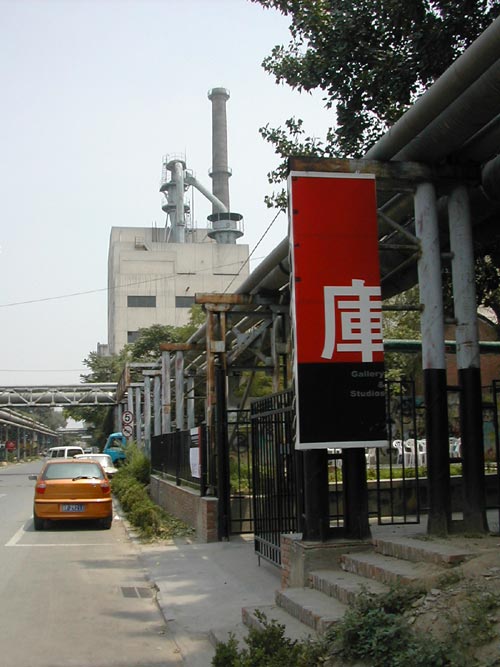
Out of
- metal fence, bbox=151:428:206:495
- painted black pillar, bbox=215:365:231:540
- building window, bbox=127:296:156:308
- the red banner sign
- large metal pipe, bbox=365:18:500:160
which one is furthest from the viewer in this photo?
building window, bbox=127:296:156:308


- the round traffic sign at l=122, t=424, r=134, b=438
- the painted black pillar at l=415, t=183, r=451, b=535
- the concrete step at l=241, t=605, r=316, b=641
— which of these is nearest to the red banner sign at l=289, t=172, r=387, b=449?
the painted black pillar at l=415, t=183, r=451, b=535

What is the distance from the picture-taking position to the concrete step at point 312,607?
6.18m

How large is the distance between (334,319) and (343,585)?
2.45 meters

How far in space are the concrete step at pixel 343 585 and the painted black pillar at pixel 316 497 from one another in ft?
1.36

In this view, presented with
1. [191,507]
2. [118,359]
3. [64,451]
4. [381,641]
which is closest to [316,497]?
[381,641]

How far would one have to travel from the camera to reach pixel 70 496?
681 inches

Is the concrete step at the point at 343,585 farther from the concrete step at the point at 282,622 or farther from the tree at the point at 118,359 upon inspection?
the tree at the point at 118,359

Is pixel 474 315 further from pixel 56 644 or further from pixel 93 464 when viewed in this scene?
pixel 93 464

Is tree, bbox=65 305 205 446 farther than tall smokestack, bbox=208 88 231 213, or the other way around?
tall smokestack, bbox=208 88 231 213

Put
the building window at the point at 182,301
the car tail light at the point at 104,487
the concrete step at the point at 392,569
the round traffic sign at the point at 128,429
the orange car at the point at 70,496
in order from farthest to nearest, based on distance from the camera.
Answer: the building window at the point at 182,301 < the round traffic sign at the point at 128,429 < the car tail light at the point at 104,487 < the orange car at the point at 70,496 < the concrete step at the point at 392,569

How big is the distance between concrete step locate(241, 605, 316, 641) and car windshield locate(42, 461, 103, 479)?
1053 cm

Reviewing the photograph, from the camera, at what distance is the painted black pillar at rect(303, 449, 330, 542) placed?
7.95 meters

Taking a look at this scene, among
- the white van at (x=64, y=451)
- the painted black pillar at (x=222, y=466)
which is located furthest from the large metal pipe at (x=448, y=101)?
the white van at (x=64, y=451)

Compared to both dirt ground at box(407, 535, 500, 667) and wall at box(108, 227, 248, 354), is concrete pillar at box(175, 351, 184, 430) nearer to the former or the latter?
dirt ground at box(407, 535, 500, 667)
